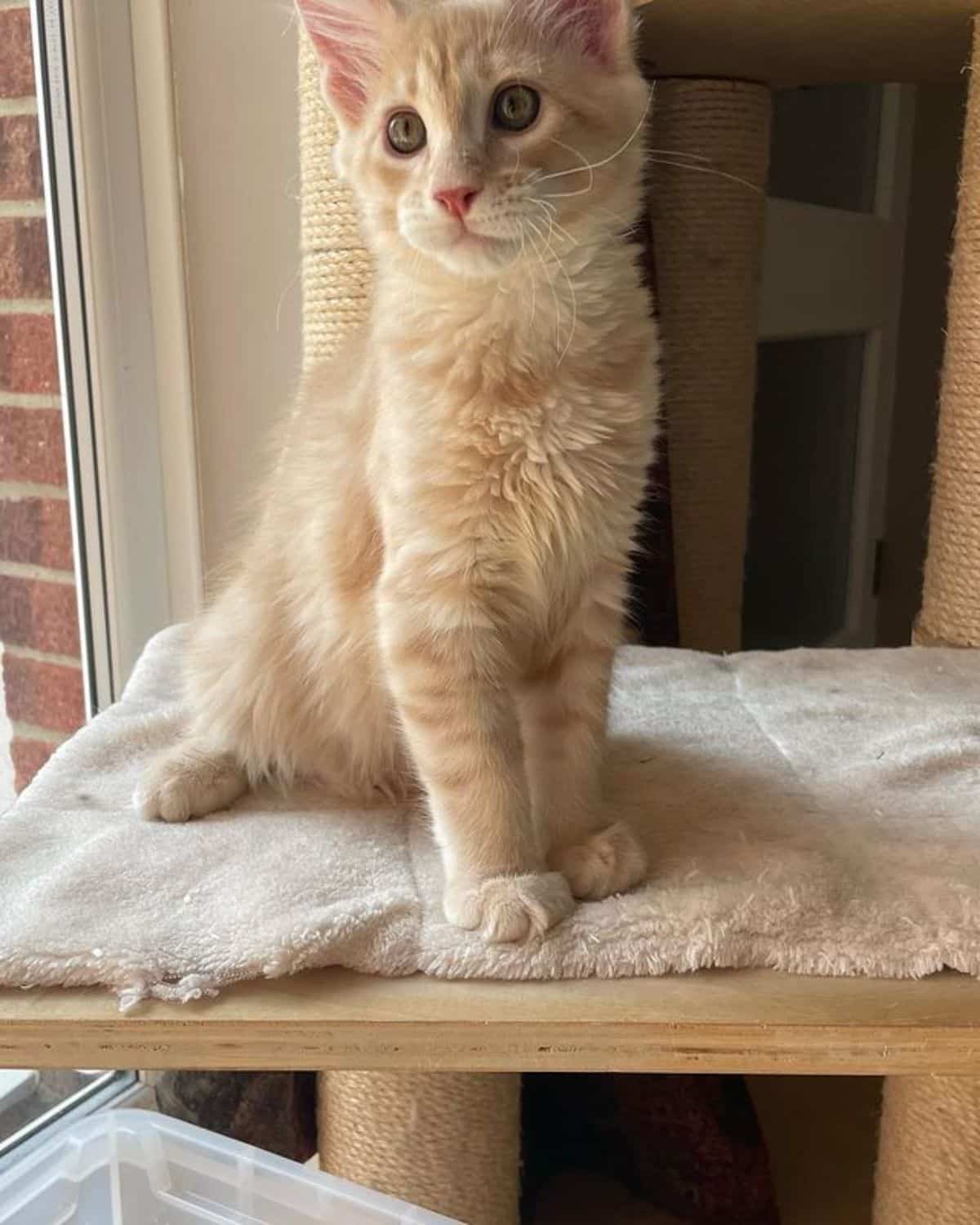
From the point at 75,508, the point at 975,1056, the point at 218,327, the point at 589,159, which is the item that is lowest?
the point at 975,1056

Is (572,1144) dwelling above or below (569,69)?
below

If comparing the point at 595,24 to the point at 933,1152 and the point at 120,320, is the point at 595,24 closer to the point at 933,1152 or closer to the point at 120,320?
the point at 120,320

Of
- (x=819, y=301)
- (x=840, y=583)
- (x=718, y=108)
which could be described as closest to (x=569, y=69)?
(x=718, y=108)

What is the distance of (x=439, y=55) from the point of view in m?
0.83

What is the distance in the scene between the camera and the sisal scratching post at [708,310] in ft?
4.91

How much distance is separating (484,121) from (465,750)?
0.42m

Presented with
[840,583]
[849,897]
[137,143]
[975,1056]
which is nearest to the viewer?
[975,1056]

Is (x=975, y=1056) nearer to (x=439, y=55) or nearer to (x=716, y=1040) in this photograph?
(x=716, y=1040)

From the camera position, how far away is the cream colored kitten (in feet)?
2.64

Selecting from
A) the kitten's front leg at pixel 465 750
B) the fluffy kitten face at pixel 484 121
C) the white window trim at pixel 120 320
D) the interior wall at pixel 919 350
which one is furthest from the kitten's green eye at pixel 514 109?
the interior wall at pixel 919 350

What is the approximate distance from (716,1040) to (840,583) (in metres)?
2.02

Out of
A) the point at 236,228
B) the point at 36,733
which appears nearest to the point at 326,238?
the point at 236,228

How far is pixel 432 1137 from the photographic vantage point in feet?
3.81

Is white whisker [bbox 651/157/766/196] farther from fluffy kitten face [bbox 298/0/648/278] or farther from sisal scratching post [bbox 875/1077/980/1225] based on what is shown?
sisal scratching post [bbox 875/1077/980/1225]
